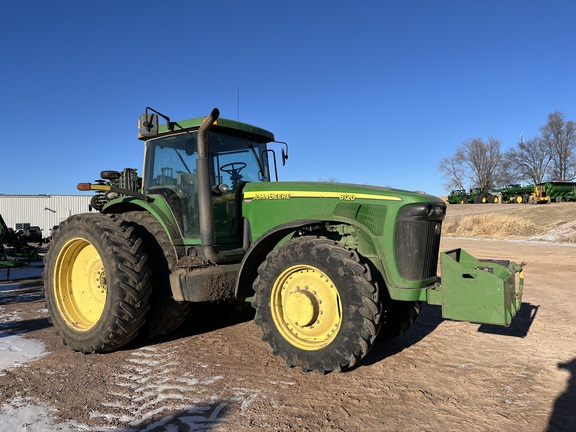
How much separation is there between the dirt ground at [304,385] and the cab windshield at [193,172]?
1411 mm

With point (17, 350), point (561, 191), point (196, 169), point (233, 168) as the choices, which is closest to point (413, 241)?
point (233, 168)

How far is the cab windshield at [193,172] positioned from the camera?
469cm

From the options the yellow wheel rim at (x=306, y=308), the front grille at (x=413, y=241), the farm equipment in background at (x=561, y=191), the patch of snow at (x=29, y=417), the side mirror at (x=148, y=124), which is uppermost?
the farm equipment in background at (x=561, y=191)

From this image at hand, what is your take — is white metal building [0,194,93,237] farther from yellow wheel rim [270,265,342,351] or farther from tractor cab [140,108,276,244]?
yellow wheel rim [270,265,342,351]

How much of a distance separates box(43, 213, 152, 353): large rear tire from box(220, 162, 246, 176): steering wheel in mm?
1221

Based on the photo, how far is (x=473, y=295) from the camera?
3.58 m

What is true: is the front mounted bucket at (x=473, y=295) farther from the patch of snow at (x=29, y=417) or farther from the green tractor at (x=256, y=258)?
the patch of snow at (x=29, y=417)

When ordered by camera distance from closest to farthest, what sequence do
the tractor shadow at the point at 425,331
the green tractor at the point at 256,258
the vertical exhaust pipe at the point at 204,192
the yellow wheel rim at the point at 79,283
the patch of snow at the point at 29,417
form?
1. the patch of snow at the point at 29,417
2. the green tractor at the point at 256,258
3. the vertical exhaust pipe at the point at 204,192
4. the tractor shadow at the point at 425,331
5. the yellow wheel rim at the point at 79,283

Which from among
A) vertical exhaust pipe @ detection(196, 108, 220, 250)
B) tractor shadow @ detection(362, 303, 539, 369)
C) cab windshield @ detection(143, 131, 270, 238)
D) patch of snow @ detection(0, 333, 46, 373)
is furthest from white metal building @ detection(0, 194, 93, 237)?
tractor shadow @ detection(362, 303, 539, 369)

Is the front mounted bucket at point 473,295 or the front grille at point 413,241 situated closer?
the front mounted bucket at point 473,295

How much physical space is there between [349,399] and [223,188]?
2.54 m

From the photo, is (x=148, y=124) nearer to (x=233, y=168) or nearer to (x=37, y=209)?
A: (x=233, y=168)

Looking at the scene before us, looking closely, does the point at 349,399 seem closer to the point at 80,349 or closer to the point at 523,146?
the point at 80,349

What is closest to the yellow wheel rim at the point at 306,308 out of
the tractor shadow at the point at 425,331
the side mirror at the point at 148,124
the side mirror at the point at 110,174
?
the tractor shadow at the point at 425,331
